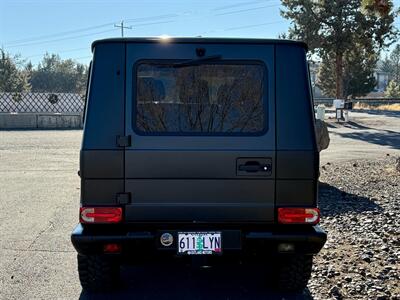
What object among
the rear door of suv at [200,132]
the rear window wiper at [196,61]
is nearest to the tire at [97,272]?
the rear door of suv at [200,132]

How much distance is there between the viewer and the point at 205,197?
3398 millimetres

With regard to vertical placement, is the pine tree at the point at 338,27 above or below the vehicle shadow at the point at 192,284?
above

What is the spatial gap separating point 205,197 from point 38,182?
7.06 metres

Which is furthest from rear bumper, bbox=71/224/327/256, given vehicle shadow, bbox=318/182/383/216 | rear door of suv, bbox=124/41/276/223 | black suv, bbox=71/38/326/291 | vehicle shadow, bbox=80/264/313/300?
vehicle shadow, bbox=318/182/383/216

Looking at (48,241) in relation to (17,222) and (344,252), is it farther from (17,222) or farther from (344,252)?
(344,252)

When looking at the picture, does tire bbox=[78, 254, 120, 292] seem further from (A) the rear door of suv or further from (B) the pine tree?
(B) the pine tree

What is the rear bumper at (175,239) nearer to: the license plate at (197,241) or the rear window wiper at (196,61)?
the license plate at (197,241)

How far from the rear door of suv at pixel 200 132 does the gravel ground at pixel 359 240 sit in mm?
1240

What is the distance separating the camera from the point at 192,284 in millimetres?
4188

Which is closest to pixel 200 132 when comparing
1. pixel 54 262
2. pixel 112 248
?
pixel 112 248

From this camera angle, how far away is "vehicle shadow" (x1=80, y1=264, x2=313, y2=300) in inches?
154

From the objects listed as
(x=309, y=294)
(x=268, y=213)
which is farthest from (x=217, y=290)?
(x=268, y=213)

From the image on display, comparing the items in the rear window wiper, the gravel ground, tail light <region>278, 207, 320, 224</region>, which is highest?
the rear window wiper

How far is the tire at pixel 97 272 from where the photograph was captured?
3736 millimetres
